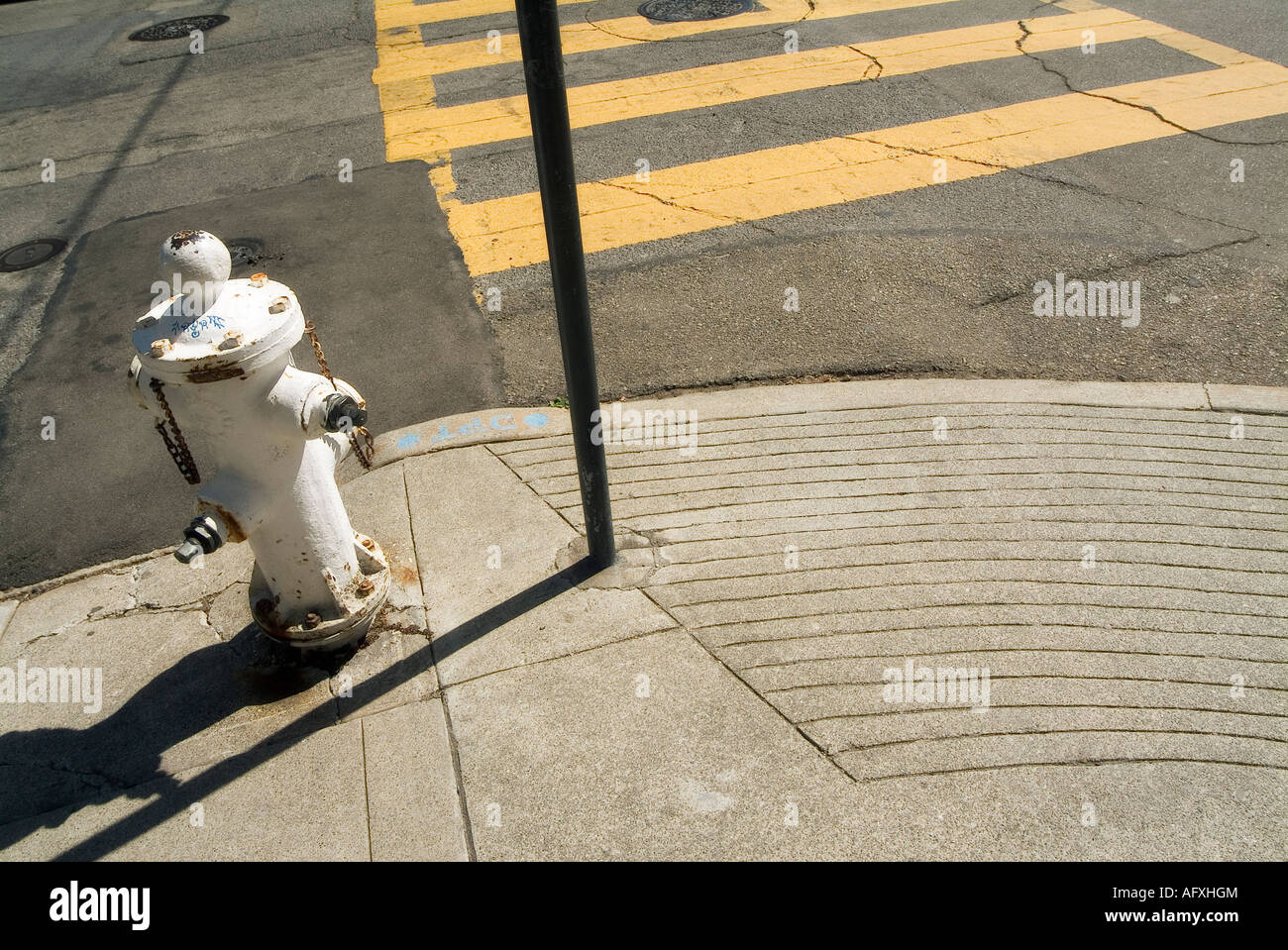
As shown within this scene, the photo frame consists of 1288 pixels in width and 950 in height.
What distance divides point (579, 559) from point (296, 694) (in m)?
1.33

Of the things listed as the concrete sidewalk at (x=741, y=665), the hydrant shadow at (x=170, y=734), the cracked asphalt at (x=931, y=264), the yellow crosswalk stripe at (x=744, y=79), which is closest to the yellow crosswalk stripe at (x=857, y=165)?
the cracked asphalt at (x=931, y=264)

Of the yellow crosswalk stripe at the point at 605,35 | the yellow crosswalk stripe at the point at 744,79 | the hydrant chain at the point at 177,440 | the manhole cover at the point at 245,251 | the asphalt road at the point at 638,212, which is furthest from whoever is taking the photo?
the yellow crosswalk stripe at the point at 605,35

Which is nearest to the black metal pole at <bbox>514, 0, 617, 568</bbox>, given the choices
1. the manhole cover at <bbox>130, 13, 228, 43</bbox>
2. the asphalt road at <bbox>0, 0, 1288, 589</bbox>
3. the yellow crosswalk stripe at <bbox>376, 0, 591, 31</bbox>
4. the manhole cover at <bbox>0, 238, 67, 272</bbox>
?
the asphalt road at <bbox>0, 0, 1288, 589</bbox>

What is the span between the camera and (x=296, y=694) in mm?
3828

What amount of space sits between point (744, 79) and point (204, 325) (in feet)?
24.5

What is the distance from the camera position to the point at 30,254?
24.3ft

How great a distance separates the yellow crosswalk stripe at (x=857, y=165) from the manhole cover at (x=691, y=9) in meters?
3.78

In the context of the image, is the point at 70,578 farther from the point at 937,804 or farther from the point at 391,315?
the point at 937,804

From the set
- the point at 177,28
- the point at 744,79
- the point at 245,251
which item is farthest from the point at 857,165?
the point at 177,28

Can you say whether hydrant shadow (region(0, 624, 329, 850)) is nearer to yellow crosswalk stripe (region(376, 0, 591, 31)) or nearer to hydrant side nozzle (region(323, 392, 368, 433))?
hydrant side nozzle (region(323, 392, 368, 433))

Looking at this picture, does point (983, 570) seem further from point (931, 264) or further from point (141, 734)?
point (141, 734)

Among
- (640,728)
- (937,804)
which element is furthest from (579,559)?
(937,804)

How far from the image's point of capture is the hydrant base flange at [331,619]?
379 centimetres

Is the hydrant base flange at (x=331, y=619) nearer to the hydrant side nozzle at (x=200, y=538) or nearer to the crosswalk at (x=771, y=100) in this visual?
the hydrant side nozzle at (x=200, y=538)
